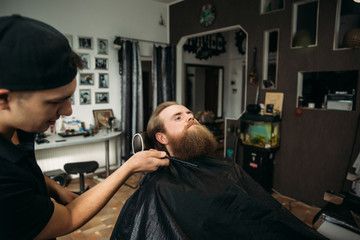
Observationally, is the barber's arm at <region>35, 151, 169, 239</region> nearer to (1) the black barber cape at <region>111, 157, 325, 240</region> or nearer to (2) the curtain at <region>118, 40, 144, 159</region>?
(1) the black barber cape at <region>111, 157, 325, 240</region>

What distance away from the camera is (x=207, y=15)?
4.07m

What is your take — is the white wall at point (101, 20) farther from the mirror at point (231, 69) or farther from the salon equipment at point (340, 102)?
the salon equipment at point (340, 102)

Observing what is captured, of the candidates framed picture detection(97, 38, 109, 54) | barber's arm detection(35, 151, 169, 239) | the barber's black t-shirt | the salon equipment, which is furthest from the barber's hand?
framed picture detection(97, 38, 109, 54)

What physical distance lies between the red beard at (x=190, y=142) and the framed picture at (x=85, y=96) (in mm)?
2794

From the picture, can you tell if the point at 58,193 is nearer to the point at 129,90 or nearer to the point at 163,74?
the point at 129,90

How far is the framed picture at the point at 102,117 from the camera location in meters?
4.05

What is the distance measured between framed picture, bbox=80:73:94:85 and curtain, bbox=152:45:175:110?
3.55 ft

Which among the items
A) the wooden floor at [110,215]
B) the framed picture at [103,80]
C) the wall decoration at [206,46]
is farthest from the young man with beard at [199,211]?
the wall decoration at [206,46]

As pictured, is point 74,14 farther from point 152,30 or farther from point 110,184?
point 110,184

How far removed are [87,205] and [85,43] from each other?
3.56 metres

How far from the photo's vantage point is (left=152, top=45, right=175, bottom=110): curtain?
4.47 m

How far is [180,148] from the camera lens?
5.15 ft

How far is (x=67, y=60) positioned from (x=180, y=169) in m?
0.97

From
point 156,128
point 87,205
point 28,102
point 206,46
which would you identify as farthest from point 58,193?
point 206,46
